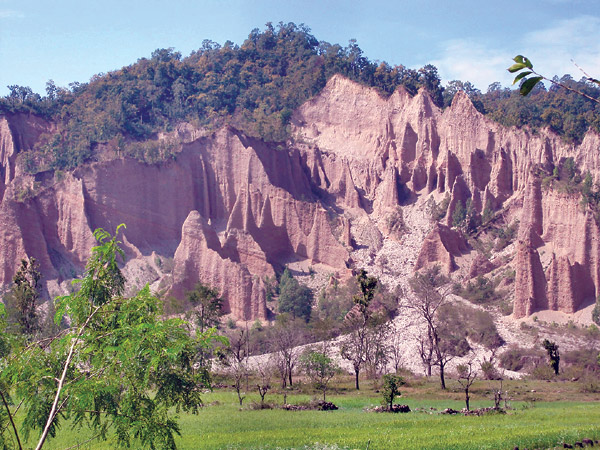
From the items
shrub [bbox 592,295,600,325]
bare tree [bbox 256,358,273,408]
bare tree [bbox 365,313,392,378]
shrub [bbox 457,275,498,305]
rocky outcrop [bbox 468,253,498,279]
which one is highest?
rocky outcrop [bbox 468,253,498,279]

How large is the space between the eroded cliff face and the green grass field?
24.5m

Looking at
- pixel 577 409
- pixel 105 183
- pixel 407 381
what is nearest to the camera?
pixel 577 409

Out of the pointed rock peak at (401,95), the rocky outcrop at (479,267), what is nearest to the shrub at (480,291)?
the rocky outcrop at (479,267)

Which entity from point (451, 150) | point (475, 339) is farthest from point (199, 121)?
point (475, 339)

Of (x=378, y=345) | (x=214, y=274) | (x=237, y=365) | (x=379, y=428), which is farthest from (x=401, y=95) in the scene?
(x=379, y=428)

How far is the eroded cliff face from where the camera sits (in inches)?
2126

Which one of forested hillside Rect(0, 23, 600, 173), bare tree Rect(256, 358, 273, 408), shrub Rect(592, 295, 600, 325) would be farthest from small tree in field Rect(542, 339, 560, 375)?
forested hillside Rect(0, 23, 600, 173)

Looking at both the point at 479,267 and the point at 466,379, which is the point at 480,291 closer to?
the point at 479,267

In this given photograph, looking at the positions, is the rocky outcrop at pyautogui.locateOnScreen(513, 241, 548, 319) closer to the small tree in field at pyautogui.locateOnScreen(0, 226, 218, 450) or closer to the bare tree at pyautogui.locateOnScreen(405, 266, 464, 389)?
the bare tree at pyautogui.locateOnScreen(405, 266, 464, 389)

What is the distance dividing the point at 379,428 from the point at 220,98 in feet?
231

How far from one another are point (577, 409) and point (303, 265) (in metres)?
37.9

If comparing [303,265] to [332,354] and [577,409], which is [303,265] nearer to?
[332,354]

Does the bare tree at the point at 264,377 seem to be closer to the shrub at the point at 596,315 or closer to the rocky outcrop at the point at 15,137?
the shrub at the point at 596,315

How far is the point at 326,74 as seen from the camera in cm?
8400
